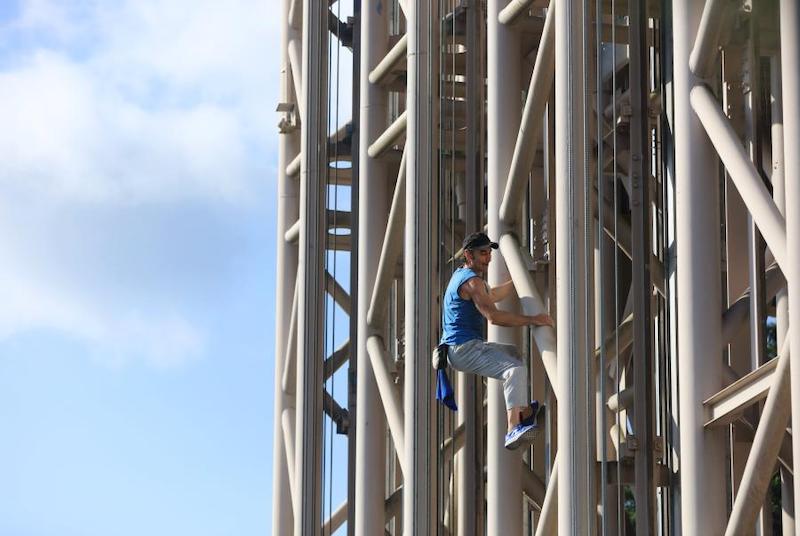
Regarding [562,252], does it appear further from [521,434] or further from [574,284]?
[521,434]

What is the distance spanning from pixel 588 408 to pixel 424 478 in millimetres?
4168

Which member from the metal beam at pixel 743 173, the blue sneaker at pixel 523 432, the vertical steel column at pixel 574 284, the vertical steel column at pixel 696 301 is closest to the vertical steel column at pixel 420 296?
the blue sneaker at pixel 523 432

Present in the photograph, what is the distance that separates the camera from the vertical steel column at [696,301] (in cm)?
1482

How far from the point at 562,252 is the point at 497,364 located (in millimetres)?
1323

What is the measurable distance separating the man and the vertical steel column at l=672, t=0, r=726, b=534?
5.87 ft

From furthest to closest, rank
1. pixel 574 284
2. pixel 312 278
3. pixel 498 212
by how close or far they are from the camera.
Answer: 1. pixel 312 278
2. pixel 498 212
3. pixel 574 284

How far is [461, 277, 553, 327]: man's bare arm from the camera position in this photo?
16.2m

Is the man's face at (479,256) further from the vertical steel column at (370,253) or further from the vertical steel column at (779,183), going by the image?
the vertical steel column at (370,253)

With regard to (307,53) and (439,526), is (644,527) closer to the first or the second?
(439,526)

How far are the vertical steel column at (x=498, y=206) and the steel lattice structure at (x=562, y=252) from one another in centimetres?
2

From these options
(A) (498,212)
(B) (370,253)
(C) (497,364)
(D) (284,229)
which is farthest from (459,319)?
(D) (284,229)

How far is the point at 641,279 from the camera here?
16281mm

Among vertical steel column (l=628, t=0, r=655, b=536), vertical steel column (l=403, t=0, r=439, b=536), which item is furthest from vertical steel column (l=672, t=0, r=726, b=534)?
vertical steel column (l=403, t=0, r=439, b=536)

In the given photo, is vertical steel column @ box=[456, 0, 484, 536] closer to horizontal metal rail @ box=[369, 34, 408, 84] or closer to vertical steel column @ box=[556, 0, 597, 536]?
horizontal metal rail @ box=[369, 34, 408, 84]
